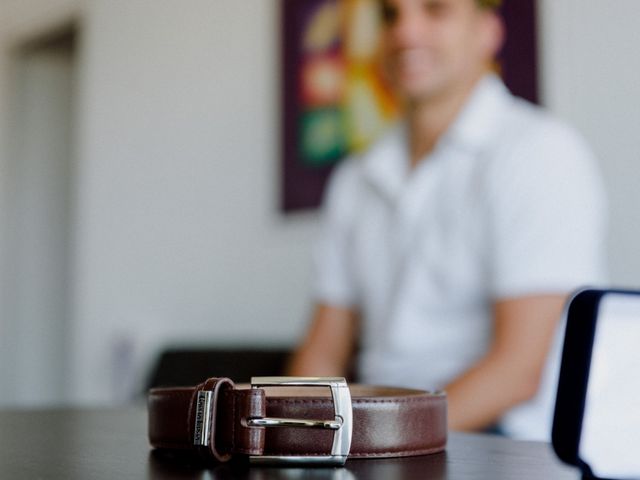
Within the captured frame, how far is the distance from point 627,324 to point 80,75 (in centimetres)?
369

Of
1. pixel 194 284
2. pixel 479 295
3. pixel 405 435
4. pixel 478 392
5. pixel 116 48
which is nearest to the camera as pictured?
pixel 405 435

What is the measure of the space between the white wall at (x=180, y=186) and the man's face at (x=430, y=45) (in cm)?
29

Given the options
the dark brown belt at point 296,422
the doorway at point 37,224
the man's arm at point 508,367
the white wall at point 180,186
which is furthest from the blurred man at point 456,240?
the doorway at point 37,224

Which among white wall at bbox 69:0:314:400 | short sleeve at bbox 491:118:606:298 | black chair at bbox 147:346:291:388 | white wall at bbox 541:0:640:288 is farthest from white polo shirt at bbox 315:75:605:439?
white wall at bbox 69:0:314:400

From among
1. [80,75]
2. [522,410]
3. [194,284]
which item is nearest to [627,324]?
[522,410]

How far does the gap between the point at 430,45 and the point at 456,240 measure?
0.48m

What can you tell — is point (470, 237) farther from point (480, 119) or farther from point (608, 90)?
point (608, 90)

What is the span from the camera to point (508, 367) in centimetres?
161

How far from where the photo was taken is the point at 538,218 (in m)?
1.68

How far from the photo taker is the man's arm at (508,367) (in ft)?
5.25

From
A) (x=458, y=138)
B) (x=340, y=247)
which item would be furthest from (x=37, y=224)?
(x=458, y=138)

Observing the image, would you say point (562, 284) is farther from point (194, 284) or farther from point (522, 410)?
point (194, 284)

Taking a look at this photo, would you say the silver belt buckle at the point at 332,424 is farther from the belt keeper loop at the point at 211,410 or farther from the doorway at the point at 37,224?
the doorway at the point at 37,224

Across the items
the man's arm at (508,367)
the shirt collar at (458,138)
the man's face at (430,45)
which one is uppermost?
the man's face at (430,45)
